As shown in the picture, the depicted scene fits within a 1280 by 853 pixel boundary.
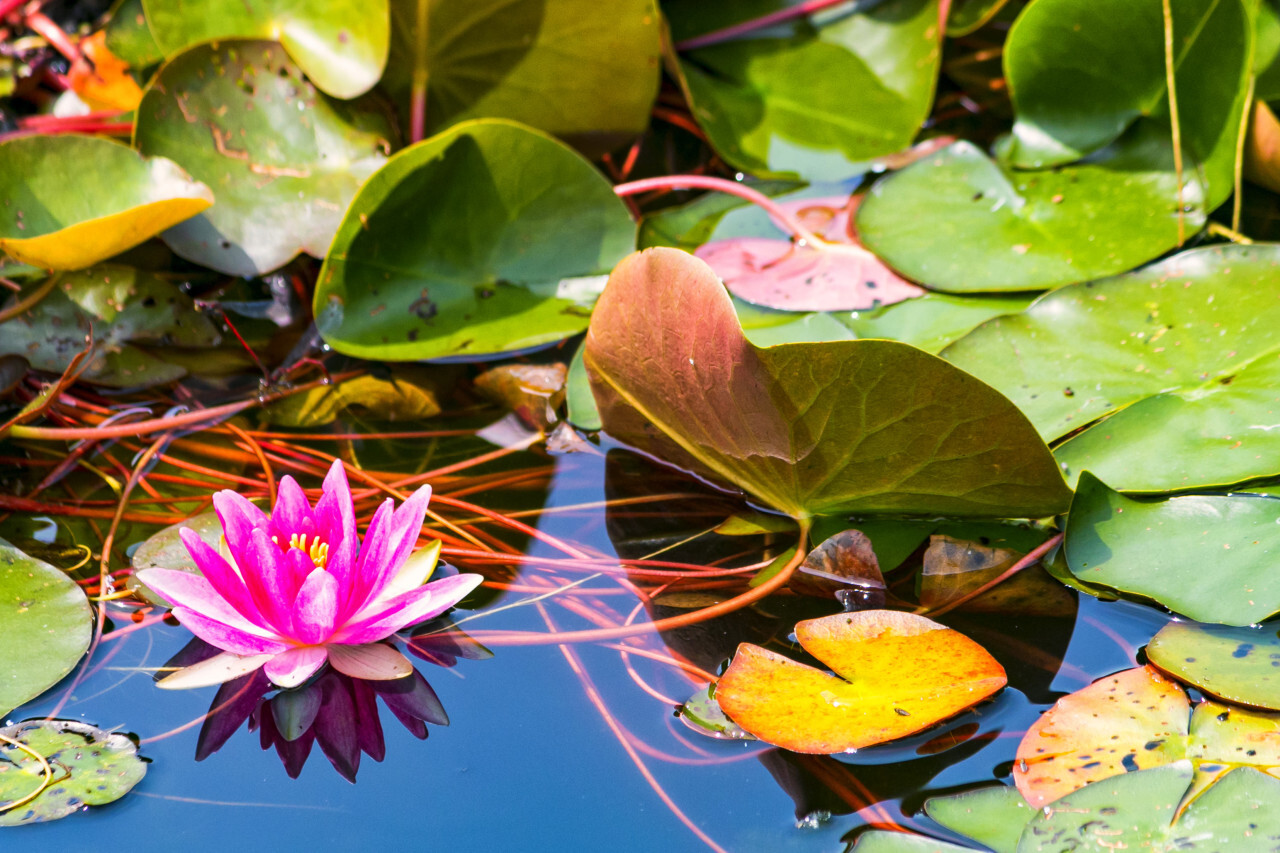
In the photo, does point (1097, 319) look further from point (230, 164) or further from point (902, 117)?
point (230, 164)

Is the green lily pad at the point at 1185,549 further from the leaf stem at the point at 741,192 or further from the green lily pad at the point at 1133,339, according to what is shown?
the leaf stem at the point at 741,192

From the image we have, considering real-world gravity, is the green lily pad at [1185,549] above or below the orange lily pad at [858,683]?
above

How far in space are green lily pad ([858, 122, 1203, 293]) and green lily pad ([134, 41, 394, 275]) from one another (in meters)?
1.01

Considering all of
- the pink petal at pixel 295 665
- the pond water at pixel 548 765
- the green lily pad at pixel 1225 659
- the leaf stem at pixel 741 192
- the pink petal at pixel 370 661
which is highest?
the leaf stem at pixel 741 192

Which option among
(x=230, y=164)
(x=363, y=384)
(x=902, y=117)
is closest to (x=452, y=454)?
(x=363, y=384)

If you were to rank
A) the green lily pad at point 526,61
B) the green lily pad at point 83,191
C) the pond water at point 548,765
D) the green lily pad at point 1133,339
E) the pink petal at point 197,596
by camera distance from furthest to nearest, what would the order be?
the green lily pad at point 526,61
the green lily pad at point 83,191
the green lily pad at point 1133,339
the pink petal at point 197,596
the pond water at point 548,765

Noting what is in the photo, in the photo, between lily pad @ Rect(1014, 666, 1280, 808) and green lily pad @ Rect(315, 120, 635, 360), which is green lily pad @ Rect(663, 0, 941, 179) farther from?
lily pad @ Rect(1014, 666, 1280, 808)

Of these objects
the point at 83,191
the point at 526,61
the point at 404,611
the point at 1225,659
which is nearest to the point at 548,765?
the point at 404,611

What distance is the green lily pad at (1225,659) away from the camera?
3.23ft

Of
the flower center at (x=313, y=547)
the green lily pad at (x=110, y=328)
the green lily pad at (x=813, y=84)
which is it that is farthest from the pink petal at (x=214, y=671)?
the green lily pad at (x=813, y=84)

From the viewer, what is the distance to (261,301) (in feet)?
5.84

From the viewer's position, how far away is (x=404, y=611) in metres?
1.07

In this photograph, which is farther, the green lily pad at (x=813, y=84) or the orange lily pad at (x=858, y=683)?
the green lily pad at (x=813, y=84)

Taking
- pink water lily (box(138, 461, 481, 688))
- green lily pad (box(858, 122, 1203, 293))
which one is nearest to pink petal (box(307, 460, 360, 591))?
pink water lily (box(138, 461, 481, 688))
